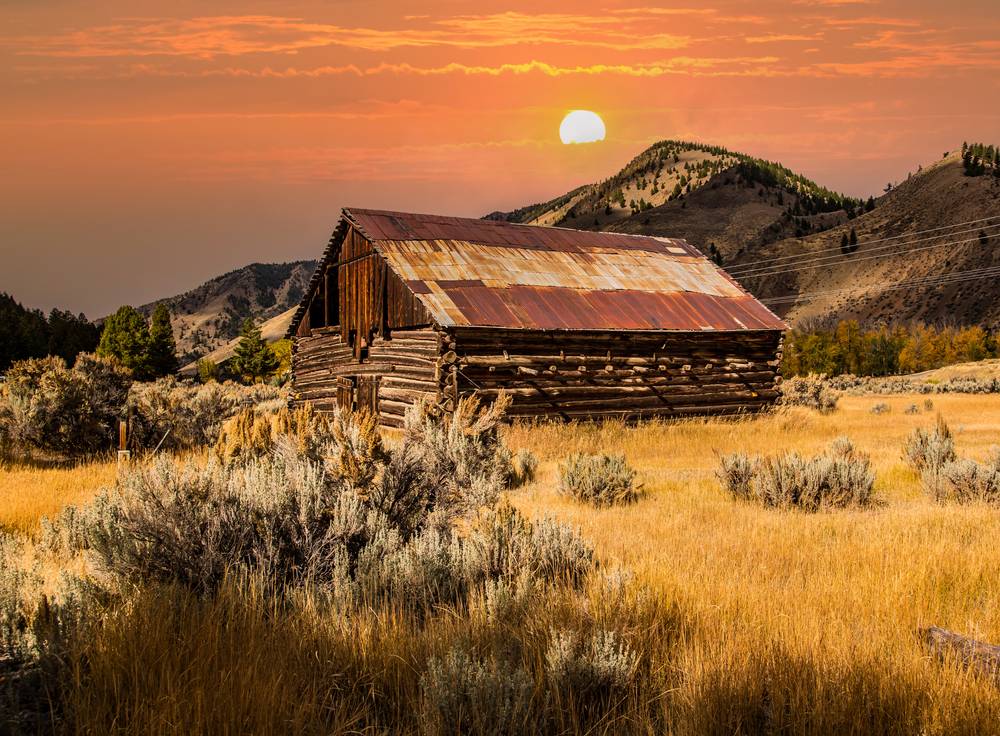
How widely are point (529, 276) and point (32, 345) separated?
2440 inches

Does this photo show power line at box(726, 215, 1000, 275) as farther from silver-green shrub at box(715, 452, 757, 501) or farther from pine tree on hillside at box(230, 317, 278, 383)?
silver-green shrub at box(715, 452, 757, 501)

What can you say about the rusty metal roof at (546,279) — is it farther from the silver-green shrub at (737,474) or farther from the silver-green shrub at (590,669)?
the silver-green shrub at (590,669)

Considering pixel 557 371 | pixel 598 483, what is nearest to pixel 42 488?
pixel 598 483

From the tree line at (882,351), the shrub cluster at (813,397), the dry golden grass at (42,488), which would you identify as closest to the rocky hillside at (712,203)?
the tree line at (882,351)

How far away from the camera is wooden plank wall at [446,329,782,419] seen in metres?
16.3

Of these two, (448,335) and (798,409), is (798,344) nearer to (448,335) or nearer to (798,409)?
(798,409)

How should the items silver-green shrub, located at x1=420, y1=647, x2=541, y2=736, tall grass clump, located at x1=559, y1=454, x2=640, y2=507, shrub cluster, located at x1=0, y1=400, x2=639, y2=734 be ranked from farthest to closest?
1. tall grass clump, located at x1=559, y1=454, x2=640, y2=507
2. shrub cluster, located at x1=0, y1=400, x2=639, y2=734
3. silver-green shrub, located at x1=420, y1=647, x2=541, y2=736

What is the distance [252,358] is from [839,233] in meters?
93.3

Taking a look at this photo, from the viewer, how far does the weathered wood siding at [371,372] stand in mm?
16500

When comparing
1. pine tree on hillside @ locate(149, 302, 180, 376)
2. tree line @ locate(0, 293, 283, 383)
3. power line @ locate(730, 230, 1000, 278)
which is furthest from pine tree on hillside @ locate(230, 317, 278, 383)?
power line @ locate(730, 230, 1000, 278)

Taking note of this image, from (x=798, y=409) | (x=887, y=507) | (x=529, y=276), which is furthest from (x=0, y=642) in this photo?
(x=798, y=409)

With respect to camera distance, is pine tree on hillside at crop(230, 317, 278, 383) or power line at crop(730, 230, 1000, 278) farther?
power line at crop(730, 230, 1000, 278)

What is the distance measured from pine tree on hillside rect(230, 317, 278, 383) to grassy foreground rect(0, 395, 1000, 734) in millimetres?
66192

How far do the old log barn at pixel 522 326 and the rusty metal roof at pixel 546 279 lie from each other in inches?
2.1
